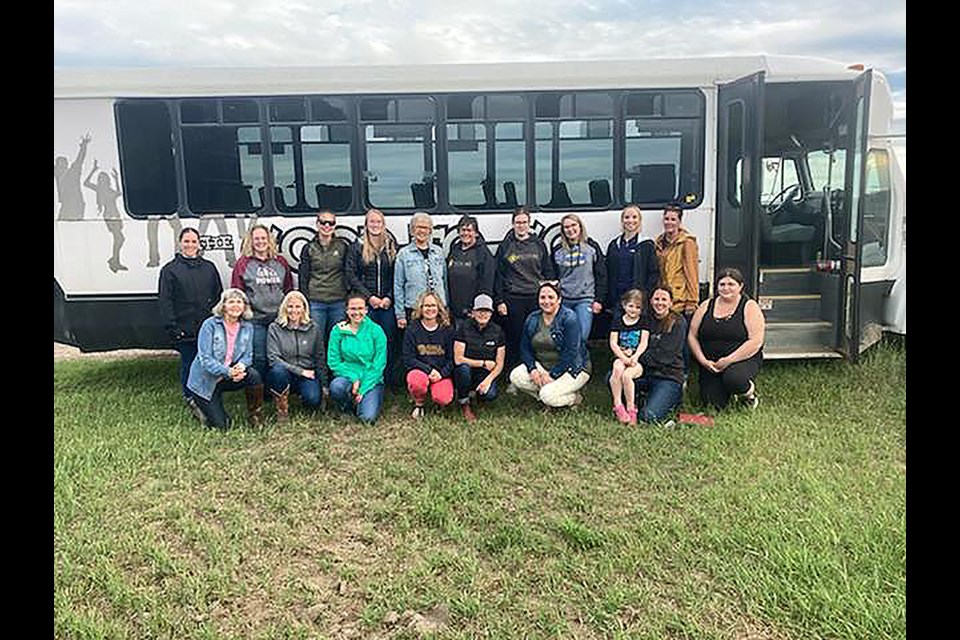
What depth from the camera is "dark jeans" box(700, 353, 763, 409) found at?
5812 millimetres

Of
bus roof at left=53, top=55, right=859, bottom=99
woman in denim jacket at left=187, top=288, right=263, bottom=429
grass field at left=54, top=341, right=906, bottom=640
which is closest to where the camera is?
grass field at left=54, top=341, right=906, bottom=640

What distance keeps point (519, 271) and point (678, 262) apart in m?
1.32

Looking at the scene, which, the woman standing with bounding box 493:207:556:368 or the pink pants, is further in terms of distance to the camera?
the woman standing with bounding box 493:207:556:368

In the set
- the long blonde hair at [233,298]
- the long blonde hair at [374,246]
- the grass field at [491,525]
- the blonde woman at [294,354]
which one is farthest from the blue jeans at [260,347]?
the long blonde hair at [374,246]

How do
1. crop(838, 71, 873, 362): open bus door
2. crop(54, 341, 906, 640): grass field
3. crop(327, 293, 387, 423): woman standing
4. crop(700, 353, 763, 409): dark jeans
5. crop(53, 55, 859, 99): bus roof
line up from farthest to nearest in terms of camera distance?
1. crop(53, 55, 859, 99): bus roof
2. crop(838, 71, 873, 362): open bus door
3. crop(327, 293, 387, 423): woman standing
4. crop(700, 353, 763, 409): dark jeans
5. crop(54, 341, 906, 640): grass field

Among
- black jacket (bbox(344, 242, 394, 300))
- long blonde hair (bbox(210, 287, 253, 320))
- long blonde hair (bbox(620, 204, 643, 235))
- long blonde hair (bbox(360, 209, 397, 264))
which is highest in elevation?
long blonde hair (bbox(620, 204, 643, 235))

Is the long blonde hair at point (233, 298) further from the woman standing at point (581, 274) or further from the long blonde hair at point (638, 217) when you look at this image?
the long blonde hair at point (638, 217)

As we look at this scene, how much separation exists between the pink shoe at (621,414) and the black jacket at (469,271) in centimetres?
142

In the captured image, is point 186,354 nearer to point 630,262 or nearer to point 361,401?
point 361,401

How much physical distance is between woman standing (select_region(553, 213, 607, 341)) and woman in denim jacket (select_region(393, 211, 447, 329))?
1021mm

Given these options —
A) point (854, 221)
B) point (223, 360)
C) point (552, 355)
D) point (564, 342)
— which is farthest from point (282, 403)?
point (854, 221)

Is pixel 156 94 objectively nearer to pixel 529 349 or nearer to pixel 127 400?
pixel 127 400

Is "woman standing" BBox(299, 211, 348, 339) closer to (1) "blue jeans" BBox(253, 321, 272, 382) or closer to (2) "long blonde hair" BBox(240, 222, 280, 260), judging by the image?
(2) "long blonde hair" BBox(240, 222, 280, 260)

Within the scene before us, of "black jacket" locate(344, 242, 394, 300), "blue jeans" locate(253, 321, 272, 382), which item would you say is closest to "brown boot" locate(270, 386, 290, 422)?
"blue jeans" locate(253, 321, 272, 382)
